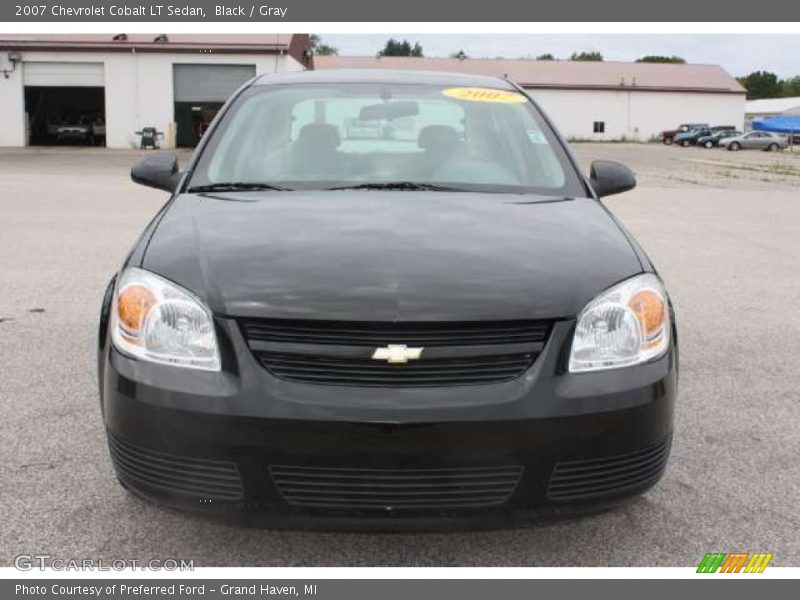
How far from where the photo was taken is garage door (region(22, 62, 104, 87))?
37.0 m

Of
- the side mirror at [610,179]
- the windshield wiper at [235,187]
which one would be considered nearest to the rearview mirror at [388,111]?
the windshield wiper at [235,187]

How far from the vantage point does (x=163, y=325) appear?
103 inches

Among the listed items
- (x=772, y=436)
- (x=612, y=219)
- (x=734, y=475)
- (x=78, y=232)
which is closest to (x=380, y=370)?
(x=612, y=219)

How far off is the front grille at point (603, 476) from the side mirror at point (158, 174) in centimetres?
230

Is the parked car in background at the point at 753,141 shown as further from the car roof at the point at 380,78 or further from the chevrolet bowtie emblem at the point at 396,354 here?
the chevrolet bowtie emblem at the point at 396,354

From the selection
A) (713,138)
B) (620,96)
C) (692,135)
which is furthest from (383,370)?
(620,96)

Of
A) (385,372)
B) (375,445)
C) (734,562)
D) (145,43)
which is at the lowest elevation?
(734,562)

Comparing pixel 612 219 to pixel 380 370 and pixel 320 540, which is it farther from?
pixel 320 540

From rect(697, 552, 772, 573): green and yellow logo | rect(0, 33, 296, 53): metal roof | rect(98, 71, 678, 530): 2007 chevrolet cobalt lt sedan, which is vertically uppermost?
rect(0, 33, 296, 53): metal roof

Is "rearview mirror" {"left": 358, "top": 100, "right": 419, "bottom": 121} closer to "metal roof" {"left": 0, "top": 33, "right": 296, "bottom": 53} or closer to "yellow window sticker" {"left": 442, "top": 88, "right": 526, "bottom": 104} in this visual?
"yellow window sticker" {"left": 442, "top": 88, "right": 526, "bottom": 104}

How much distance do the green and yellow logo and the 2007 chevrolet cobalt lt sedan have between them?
420 millimetres

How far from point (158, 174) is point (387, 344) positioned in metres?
1.92

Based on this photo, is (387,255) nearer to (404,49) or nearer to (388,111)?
(388,111)

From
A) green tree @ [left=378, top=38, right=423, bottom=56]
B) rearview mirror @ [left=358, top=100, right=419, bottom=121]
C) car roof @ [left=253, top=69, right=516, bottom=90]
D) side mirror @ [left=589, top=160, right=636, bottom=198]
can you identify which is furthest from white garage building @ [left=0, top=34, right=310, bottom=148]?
green tree @ [left=378, top=38, right=423, bottom=56]
